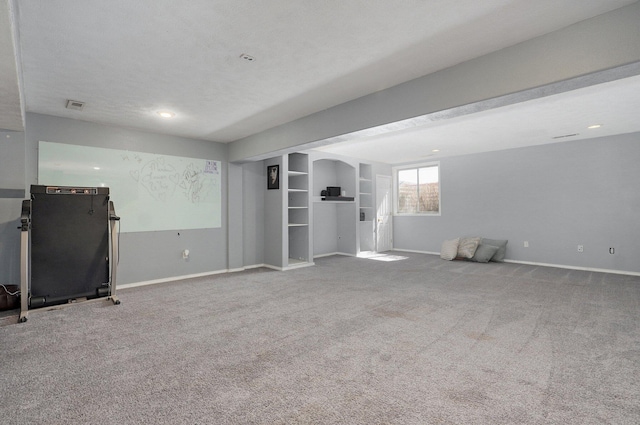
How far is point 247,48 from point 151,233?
3571mm

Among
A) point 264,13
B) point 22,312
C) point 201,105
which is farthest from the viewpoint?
point 201,105

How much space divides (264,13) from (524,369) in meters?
2.98

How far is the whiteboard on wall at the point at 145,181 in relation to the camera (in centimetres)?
414

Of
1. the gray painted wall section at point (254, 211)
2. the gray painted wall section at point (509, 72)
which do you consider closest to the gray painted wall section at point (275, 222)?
the gray painted wall section at point (254, 211)

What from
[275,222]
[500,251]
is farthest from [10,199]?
[500,251]

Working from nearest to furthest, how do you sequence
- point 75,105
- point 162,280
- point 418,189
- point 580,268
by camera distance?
point 75,105
point 162,280
point 580,268
point 418,189

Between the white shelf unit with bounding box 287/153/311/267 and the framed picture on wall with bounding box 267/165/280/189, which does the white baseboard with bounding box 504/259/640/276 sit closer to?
the white shelf unit with bounding box 287/153/311/267

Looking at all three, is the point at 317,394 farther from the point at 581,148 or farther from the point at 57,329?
the point at 581,148

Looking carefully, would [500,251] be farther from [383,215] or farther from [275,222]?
[275,222]

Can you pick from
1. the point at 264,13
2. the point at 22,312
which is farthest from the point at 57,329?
the point at 264,13

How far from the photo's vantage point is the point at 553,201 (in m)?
5.98

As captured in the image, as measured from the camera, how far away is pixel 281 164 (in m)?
5.75

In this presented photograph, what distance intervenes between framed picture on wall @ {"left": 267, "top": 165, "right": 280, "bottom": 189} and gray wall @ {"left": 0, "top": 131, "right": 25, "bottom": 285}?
3.53 m

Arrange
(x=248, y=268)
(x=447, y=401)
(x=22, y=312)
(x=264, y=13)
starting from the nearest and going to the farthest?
(x=447, y=401)
(x=264, y=13)
(x=22, y=312)
(x=248, y=268)
